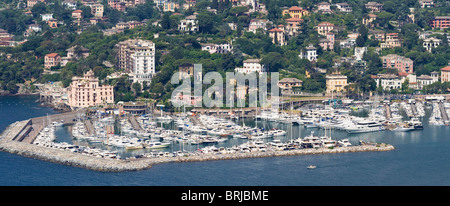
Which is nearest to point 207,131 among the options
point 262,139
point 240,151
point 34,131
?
point 262,139

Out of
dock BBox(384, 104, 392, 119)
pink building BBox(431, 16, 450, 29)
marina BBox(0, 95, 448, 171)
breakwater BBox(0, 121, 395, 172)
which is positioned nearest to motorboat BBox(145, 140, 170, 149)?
marina BBox(0, 95, 448, 171)

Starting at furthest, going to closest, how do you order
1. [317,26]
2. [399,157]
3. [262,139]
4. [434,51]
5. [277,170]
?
[317,26] < [434,51] < [262,139] < [399,157] < [277,170]

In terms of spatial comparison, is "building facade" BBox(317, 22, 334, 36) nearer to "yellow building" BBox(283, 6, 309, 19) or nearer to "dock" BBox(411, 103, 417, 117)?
"yellow building" BBox(283, 6, 309, 19)

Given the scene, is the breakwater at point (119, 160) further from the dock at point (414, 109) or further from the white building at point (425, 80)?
the white building at point (425, 80)

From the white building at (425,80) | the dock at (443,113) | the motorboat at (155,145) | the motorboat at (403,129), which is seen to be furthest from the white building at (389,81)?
the motorboat at (155,145)

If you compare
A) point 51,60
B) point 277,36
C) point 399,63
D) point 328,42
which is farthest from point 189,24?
point 399,63

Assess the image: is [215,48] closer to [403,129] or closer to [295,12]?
[295,12]

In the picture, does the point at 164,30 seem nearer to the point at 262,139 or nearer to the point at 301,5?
the point at 301,5
